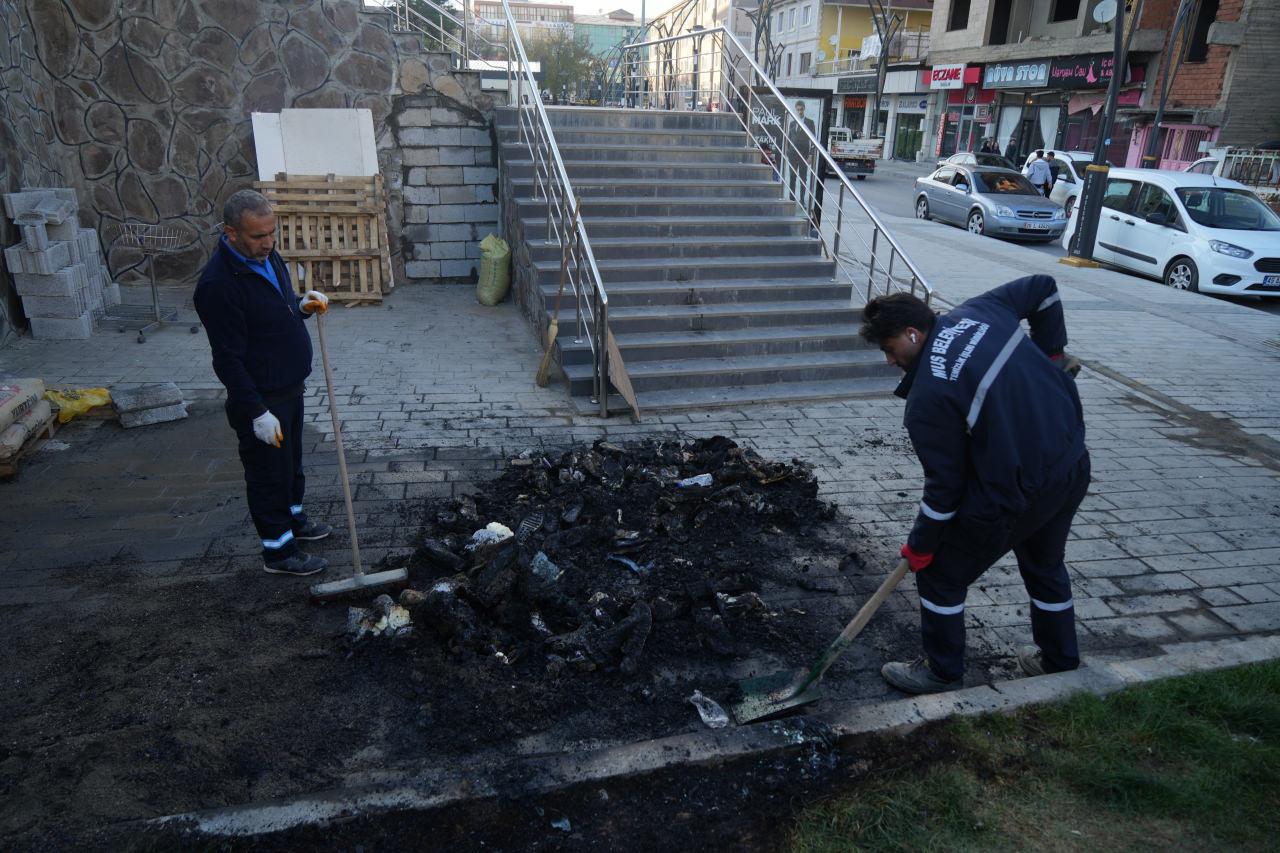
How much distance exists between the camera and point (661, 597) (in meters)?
4.26

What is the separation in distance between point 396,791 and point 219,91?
31.8 feet

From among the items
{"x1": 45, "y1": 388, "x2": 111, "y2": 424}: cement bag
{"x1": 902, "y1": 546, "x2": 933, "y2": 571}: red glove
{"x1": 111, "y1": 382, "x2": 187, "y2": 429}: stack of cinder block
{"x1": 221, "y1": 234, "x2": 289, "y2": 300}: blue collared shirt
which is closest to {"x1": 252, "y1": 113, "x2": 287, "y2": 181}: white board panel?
{"x1": 45, "y1": 388, "x2": 111, "y2": 424}: cement bag

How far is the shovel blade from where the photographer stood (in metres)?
3.49

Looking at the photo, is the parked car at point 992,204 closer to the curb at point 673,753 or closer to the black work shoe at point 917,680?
the curb at point 673,753

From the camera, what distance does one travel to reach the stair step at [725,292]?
8.19 metres

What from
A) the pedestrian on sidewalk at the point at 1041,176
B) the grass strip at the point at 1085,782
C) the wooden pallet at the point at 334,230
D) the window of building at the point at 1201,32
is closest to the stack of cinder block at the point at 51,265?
the wooden pallet at the point at 334,230

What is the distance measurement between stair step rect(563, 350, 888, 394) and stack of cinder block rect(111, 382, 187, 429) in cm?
315

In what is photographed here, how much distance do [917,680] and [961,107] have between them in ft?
135

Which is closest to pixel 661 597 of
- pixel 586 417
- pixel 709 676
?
pixel 709 676

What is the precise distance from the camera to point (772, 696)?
3576 millimetres

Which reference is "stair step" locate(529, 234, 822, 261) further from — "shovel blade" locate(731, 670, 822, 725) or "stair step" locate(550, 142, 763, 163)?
"shovel blade" locate(731, 670, 822, 725)

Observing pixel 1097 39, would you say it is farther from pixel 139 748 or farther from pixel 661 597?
pixel 139 748

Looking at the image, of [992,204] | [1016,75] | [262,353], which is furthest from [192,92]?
[1016,75]

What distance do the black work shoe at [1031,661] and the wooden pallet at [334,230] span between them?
8.42m
